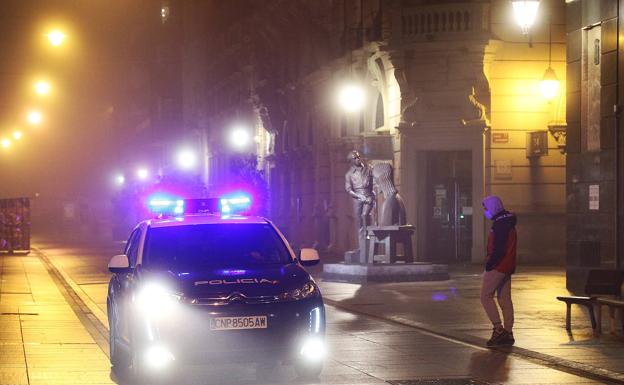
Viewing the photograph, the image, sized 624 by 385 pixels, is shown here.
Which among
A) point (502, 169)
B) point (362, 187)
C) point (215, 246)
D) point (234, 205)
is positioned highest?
point (502, 169)

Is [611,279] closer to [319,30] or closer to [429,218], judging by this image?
[429,218]

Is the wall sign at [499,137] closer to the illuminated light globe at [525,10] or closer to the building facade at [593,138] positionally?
the illuminated light globe at [525,10]

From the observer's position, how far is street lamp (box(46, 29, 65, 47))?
36156 millimetres

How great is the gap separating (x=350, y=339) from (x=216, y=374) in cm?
361

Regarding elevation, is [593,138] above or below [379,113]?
below

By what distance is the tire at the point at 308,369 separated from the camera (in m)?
12.2

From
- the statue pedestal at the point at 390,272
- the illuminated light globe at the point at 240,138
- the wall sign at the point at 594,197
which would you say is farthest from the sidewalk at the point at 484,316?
the illuminated light globe at the point at 240,138

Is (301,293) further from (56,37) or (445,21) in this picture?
(445,21)

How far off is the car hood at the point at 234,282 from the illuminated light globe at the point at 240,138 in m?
44.9

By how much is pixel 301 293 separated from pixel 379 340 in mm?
4457

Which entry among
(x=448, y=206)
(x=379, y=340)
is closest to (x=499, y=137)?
(x=448, y=206)

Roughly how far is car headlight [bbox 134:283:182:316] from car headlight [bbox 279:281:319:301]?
94 centimetres

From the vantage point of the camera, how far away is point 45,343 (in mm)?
15891

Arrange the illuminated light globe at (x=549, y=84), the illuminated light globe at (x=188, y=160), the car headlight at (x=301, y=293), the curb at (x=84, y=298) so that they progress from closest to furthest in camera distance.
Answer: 1. the car headlight at (x=301, y=293)
2. the curb at (x=84, y=298)
3. the illuminated light globe at (x=549, y=84)
4. the illuminated light globe at (x=188, y=160)
